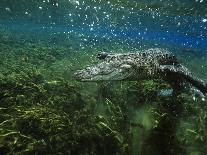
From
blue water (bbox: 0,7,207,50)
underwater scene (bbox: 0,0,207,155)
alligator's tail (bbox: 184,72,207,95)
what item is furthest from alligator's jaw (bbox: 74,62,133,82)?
blue water (bbox: 0,7,207,50)

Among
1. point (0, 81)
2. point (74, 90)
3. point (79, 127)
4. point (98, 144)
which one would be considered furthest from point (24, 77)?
point (98, 144)

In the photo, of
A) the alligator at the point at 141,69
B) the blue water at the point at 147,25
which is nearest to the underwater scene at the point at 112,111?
the alligator at the point at 141,69

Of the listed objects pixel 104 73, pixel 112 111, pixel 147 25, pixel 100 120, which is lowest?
pixel 100 120

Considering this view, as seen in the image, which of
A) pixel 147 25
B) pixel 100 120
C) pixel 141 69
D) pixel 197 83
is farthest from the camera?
pixel 147 25

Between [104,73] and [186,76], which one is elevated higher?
[186,76]

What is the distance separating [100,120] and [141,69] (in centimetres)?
177

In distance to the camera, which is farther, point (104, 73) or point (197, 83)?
point (197, 83)

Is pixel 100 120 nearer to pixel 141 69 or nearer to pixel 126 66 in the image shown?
pixel 126 66

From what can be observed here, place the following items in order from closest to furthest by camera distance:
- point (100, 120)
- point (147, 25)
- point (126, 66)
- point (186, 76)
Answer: point (100, 120), point (126, 66), point (186, 76), point (147, 25)

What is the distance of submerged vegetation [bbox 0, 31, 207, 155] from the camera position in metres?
5.64

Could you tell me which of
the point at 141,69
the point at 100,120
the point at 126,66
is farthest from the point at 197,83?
the point at 100,120

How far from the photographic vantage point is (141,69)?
293 inches

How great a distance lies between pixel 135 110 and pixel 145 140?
157cm

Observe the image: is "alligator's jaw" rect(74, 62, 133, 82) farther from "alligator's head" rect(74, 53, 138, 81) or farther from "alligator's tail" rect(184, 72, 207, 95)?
"alligator's tail" rect(184, 72, 207, 95)
